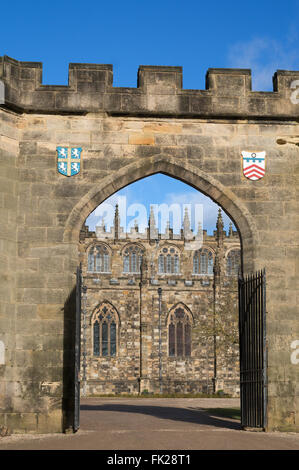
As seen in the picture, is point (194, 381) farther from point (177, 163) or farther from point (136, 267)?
point (177, 163)

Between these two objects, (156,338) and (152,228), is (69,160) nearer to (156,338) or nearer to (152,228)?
(156,338)

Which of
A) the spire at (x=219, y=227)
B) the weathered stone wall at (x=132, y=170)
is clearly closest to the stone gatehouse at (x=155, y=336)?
the spire at (x=219, y=227)

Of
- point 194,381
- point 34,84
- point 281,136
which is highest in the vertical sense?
point 34,84

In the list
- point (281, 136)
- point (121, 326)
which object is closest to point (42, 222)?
point (281, 136)

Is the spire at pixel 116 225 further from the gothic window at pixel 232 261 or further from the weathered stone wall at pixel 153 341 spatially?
the weathered stone wall at pixel 153 341

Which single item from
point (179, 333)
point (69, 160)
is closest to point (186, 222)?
point (179, 333)

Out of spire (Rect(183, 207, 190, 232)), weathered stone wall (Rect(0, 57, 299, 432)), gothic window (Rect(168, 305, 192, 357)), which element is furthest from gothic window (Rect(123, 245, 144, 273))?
weathered stone wall (Rect(0, 57, 299, 432))

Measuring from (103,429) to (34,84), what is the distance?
20.8 feet

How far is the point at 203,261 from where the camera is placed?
5316 cm

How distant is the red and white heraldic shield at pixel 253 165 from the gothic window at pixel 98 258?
126ft

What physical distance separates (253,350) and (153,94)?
496cm

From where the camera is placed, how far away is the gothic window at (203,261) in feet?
174

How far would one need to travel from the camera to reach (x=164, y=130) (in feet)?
42.5

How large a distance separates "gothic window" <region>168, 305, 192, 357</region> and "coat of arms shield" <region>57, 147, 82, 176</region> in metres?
30.8
